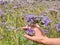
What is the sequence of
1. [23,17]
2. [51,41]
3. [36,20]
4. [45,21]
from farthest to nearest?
[23,17] < [45,21] < [36,20] < [51,41]

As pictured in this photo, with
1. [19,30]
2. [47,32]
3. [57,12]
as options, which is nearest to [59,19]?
[57,12]

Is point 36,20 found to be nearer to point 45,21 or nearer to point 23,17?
point 45,21

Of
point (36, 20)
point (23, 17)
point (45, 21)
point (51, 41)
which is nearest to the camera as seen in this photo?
point (51, 41)

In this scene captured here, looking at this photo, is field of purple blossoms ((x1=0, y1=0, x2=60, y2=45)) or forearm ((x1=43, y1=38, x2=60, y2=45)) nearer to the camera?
forearm ((x1=43, y1=38, x2=60, y2=45))

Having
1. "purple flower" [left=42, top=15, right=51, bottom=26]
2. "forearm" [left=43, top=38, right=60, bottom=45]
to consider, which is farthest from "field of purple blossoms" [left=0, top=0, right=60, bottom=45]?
"forearm" [left=43, top=38, right=60, bottom=45]

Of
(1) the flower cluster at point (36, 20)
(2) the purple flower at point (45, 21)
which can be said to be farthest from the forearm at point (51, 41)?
(2) the purple flower at point (45, 21)

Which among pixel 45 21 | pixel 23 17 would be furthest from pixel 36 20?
pixel 23 17

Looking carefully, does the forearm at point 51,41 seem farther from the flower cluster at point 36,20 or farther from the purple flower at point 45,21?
the purple flower at point 45,21

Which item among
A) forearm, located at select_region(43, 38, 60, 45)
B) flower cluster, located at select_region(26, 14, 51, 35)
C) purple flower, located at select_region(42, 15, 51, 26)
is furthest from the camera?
purple flower, located at select_region(42, 15, 51, 26)

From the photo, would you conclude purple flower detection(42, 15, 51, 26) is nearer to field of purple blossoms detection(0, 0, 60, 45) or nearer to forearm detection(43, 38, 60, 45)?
field of purple blossoms detection(0, 0, 60, 45)
